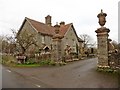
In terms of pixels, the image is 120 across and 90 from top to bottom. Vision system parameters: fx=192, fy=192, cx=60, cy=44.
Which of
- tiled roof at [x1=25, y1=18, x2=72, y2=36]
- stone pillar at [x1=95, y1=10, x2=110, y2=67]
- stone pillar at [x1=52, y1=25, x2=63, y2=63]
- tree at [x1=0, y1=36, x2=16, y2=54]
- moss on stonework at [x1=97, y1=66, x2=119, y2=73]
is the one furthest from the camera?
tiled roof at [x1=25, y1=18, x2=72, y2=36]

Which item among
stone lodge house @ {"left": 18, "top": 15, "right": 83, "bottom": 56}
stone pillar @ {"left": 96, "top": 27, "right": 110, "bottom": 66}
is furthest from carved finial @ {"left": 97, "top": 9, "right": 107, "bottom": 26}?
stone lodge house @ {"left": 18, "top": 15, "right": 83, "bottom": 56}

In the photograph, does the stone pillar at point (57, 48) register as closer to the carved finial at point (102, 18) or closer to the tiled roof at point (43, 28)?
the carved finial at point (102, 18)

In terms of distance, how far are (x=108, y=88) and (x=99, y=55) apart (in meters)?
5.60

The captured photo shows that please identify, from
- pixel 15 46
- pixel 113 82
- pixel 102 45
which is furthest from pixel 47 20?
pixel 113 82

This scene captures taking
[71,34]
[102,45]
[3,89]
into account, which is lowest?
[3,89]

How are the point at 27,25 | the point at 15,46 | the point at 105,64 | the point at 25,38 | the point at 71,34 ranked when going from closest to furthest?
the point at 105,64, the point at 25,38, the point at 15,46, the point at 27,25, the point at 71,34

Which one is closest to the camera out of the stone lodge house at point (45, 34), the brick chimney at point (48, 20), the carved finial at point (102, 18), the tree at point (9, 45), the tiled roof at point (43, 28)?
the carved finial at point (102, 18)

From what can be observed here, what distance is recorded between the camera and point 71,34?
45188 mm

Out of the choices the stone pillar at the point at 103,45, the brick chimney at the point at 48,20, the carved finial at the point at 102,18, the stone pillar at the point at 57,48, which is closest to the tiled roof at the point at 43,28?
the brick chimney at the point at 48,20

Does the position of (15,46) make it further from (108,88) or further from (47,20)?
(108,88)

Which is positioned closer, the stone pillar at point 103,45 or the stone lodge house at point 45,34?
the stone pillar at point 103,45

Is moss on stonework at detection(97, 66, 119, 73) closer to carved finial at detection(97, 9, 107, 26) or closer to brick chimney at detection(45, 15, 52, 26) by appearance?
carved finial at detection(97, 9, 107, 26)

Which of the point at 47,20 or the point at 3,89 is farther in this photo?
the point at 47,20

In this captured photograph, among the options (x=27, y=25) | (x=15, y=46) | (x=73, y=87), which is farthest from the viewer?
(x=27, y=25)
